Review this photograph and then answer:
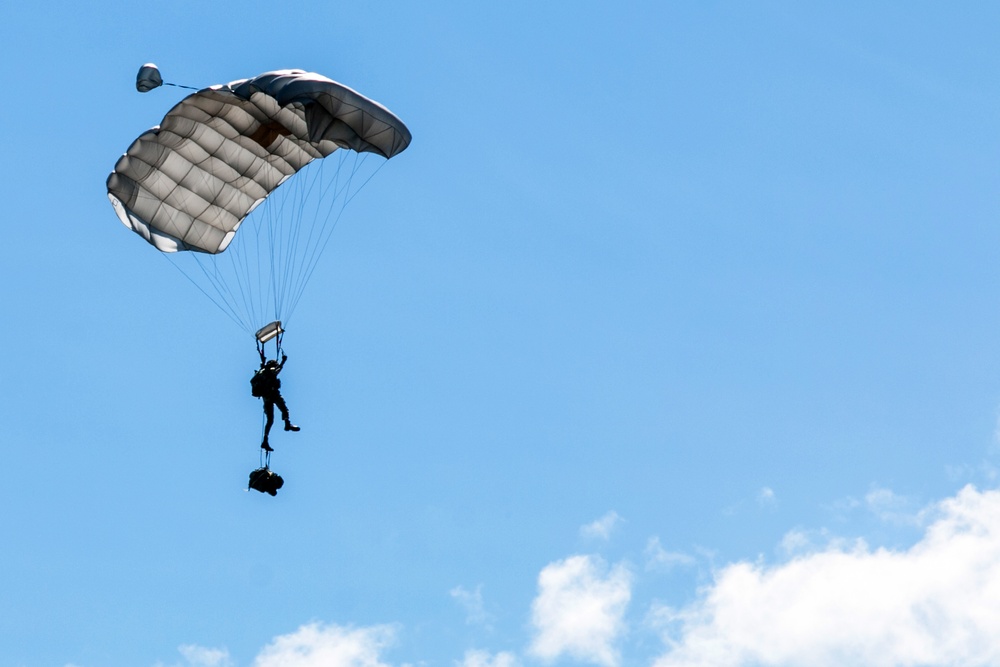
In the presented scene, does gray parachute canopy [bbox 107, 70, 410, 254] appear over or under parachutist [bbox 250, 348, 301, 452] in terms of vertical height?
over

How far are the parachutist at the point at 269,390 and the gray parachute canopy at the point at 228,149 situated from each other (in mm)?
3605

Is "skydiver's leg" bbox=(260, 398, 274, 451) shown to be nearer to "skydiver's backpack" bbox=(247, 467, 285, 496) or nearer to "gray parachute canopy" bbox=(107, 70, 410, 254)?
"skydiver's backpack" bbox=(247, 467, 285, 496)

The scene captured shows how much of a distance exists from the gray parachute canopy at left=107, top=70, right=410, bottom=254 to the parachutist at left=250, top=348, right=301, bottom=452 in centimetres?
361

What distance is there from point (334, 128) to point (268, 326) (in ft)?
15.0

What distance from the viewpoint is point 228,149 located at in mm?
42812

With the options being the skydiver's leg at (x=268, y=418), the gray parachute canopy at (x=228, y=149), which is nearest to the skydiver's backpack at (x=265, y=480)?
the skydiver's leg at (x=268, y=418)

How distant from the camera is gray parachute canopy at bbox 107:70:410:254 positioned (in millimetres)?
39250

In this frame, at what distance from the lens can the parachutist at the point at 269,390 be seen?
40.6m

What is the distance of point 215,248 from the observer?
43.6 metres

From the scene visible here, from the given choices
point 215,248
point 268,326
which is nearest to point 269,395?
point 268,326

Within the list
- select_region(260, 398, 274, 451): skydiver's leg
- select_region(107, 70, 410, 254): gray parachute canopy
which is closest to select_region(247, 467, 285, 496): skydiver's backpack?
select_region(260, 398, 274, 451): skydiver's leg

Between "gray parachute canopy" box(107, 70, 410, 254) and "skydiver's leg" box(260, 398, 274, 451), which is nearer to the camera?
"gray parachute canopy" box(107, 70, 410, 254)

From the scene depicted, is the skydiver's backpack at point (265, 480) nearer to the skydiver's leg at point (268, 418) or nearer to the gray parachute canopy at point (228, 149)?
the skydiver's leg at point (268, 418)

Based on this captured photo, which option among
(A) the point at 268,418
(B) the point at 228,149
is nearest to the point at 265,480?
(A) the point at 268,418
